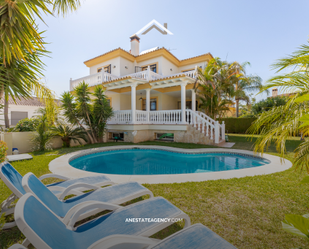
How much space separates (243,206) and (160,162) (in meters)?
4.92

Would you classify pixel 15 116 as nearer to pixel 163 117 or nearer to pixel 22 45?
pixel 163 117

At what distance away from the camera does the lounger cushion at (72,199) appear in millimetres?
2176

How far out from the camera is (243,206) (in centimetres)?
296

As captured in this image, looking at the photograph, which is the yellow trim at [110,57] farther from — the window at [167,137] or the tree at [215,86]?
the window at [167,137]

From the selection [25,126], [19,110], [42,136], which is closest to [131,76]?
[42,136]

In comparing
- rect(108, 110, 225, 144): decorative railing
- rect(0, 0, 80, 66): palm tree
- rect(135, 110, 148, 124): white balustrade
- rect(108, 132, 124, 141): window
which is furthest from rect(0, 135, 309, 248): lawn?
rect(108, 132, 124, 141): window

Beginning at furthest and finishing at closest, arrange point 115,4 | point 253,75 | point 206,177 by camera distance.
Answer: point 253,75 → point 115,4 → point 206,177

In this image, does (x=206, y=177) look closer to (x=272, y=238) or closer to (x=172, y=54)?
(x=272, y=238)

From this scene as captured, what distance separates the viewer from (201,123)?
11.4m

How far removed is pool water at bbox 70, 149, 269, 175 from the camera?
21.3ft

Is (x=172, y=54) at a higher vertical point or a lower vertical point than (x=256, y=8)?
higher

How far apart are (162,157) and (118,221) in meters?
6.79

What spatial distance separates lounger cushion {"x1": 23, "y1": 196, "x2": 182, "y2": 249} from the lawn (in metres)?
0.54

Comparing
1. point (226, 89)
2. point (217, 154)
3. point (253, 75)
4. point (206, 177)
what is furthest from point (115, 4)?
point (253, 75)
